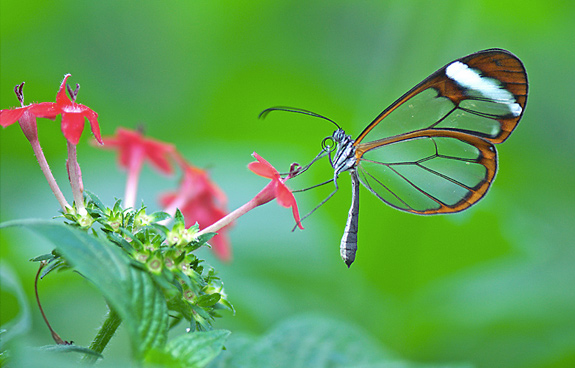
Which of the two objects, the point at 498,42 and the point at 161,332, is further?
the point at 498,42

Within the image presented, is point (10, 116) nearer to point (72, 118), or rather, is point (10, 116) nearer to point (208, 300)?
point (72, 118)

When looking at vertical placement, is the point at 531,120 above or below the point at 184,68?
above

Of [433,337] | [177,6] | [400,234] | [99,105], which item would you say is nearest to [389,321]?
[433,337]

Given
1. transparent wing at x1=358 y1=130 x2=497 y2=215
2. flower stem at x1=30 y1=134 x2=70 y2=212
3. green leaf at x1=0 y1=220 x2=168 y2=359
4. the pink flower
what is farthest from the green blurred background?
green leaf at x1=0 y1=220 x2=168 y2=359

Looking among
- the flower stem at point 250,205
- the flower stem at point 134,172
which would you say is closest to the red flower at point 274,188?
the flower stem at point 250,205

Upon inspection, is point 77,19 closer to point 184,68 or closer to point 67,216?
point 184,68

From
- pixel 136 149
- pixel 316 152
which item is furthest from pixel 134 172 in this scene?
pixel 316 152

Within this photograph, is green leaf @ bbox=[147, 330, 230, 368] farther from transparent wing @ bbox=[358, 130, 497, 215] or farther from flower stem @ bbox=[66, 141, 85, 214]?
transparent wing @ bbox=[358, 130, 497, 215]
